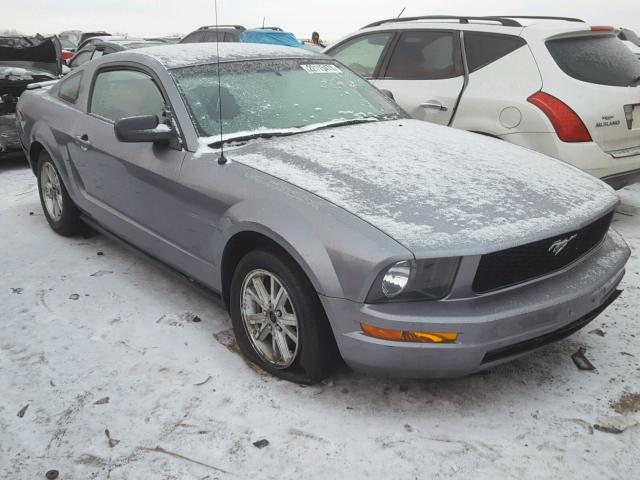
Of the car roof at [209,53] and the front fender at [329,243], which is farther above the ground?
the car roof at [209,53]

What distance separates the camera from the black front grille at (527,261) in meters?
2.37

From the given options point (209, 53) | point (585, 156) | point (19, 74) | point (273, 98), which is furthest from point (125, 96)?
point (19, 74)

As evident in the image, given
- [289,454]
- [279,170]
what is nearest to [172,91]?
[279,170]

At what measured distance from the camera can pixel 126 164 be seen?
11.9ft

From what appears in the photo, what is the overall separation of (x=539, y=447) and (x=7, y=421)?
7.20ft

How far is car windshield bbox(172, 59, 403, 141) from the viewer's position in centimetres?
329

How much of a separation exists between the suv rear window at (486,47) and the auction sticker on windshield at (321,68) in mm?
1527

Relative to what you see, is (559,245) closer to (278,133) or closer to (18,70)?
(278,133)

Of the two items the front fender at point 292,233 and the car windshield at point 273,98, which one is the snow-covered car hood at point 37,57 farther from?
the front fender at point 292,233

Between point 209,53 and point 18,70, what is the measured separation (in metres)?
4.80

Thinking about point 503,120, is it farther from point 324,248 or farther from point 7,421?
point 7,421

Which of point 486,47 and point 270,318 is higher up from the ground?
point 486,47

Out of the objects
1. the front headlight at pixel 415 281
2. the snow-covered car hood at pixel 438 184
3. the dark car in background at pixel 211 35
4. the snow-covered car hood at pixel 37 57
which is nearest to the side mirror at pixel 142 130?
the snow-covered car hood at pixel 438 184

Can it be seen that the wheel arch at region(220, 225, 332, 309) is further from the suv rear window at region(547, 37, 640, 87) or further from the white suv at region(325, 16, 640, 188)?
the suv rear window at region(547, 37, 640, 87)
